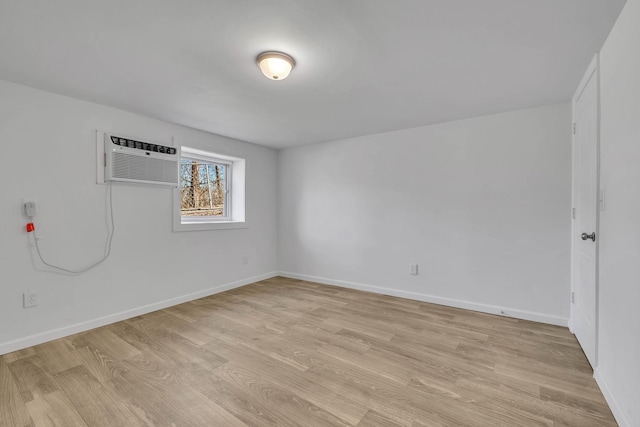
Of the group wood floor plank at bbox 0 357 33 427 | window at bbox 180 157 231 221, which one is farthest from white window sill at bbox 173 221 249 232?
wood floor plank at bbox 0 357 33 427

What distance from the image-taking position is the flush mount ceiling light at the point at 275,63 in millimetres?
1808

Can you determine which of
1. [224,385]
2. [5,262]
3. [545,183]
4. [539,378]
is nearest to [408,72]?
[545,183]

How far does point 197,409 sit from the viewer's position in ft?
5.03

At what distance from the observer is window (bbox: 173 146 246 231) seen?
3.58 meters

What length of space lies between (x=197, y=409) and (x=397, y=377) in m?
1.22

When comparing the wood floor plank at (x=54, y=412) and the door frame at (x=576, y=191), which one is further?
the door frame at (x=576, y=191)

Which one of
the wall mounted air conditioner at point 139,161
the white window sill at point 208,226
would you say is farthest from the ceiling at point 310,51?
the white window sill at point 208,226

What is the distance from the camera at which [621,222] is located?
1.41 m

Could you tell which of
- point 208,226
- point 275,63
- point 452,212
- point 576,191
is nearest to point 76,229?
point 208,226

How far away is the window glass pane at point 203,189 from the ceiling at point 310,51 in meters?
1.03

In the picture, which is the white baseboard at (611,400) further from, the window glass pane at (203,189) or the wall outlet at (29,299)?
the window glass pane at (203,189)

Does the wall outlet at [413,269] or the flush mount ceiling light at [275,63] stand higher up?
the flush mount ceiling light at [275,63]

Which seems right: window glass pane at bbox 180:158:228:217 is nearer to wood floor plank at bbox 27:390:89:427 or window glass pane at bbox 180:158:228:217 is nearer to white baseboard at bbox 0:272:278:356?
white baseboard at bbox 0:272:278:356

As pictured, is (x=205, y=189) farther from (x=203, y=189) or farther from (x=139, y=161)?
(x=139, y=161)
